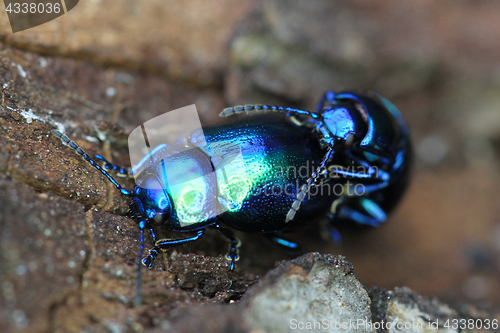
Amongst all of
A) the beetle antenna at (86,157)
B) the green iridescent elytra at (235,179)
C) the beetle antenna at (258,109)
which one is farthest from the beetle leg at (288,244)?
the beetle antenna at (86,157)

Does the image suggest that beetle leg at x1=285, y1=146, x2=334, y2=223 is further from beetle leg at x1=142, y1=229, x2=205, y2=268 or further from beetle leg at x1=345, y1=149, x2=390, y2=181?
beetle leg at x1=142, y1=229, x2=205, y2=268

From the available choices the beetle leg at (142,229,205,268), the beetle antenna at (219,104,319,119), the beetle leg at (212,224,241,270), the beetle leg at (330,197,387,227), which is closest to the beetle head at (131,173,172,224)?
the beetle leg at (142,229,205,268)

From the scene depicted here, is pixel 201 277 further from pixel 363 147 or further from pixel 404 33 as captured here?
pixel 404 33

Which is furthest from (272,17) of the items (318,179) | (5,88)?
(5,88)

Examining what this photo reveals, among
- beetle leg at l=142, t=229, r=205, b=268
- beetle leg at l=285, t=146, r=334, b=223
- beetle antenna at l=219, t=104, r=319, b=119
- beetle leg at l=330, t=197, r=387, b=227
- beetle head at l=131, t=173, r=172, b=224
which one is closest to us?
beetle leg at l=142, t=229, r=205, b=268

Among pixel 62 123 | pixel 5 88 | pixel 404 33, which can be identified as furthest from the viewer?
pixel 404 33

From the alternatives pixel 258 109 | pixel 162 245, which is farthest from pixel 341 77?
pixel 162 245

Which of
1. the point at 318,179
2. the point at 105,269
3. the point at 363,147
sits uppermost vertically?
the point at 363,147

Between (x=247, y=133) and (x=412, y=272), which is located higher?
(x=247, y=133)
